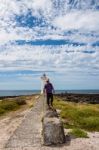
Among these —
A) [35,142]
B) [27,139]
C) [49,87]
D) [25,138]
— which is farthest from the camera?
[49,87]

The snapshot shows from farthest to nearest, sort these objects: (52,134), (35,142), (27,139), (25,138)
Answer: (25,138)
(27,139)
(35,142)
(52,134)

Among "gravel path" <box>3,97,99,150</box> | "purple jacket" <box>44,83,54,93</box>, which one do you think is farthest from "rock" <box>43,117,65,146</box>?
"purple jacket" <box>44,83,54,93</box>

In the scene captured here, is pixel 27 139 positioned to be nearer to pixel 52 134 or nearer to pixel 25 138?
pixel 25 138

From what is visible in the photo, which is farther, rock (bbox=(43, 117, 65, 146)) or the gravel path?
rock (bbox=(43, 117, 65, 146))

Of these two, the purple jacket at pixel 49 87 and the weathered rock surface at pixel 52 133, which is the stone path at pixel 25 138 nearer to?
the weathered rock surface at pixel 52 133

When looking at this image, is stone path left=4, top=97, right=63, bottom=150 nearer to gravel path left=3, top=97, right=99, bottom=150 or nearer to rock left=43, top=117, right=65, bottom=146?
gravel path left=3, top=97, right=99, bottom=150

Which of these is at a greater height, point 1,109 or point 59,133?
point 59,133

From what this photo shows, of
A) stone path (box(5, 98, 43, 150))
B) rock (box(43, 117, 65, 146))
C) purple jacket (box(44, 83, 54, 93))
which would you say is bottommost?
stone path (box(5, 98, 43, 150))

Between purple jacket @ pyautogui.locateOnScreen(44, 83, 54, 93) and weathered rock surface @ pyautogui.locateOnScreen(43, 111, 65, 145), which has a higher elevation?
purple jacket @ pyautogui.locateOnScreen(44, 83, 54, 93)

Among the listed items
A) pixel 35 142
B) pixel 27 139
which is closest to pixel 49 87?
pixel 27 139

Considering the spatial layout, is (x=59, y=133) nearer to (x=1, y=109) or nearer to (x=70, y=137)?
(x=70, y=137)

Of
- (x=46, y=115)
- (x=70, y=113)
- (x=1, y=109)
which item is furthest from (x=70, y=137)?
(x=1, y=109)

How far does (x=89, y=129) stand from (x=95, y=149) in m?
7.08

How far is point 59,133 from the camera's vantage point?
14.4m
